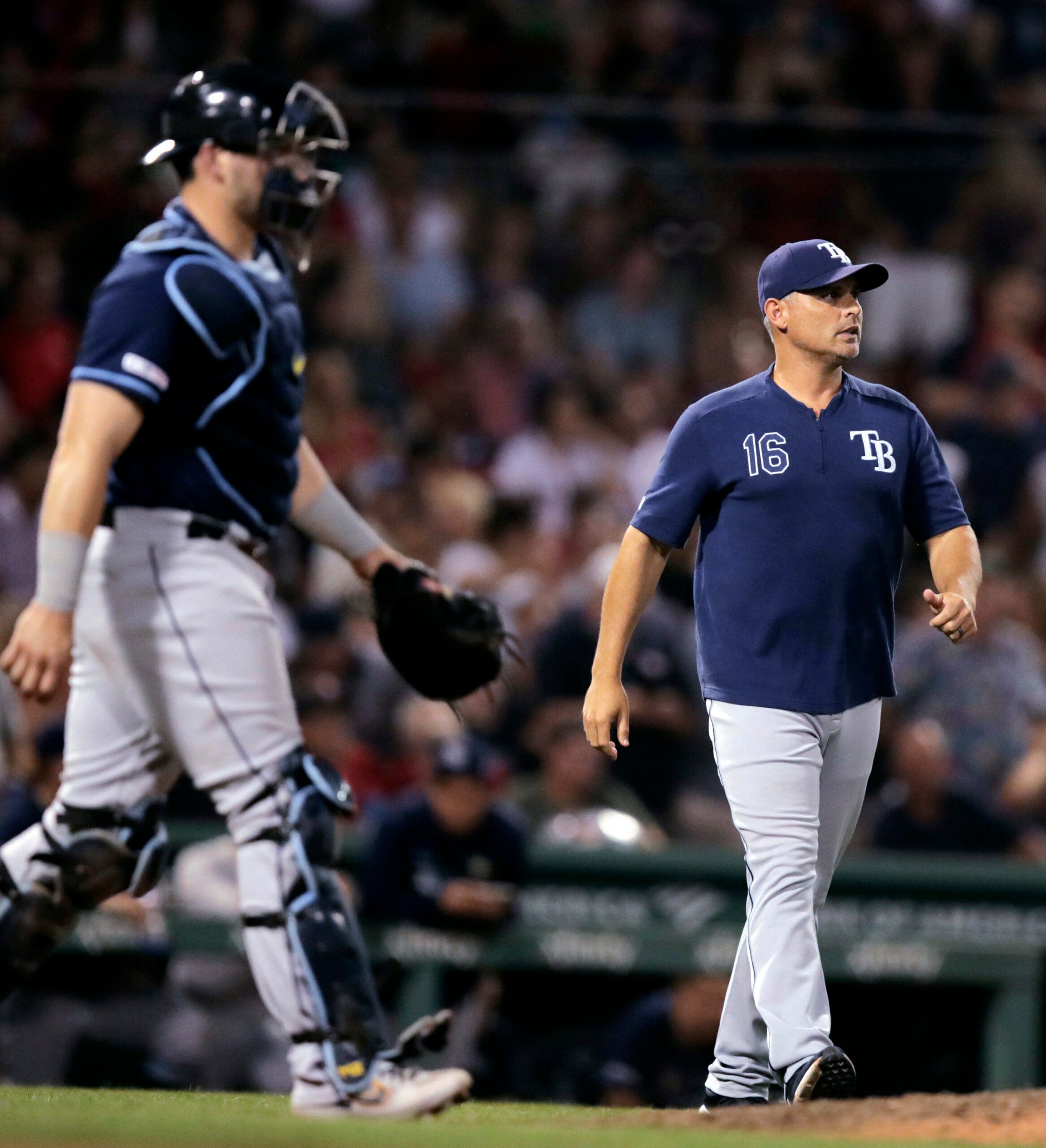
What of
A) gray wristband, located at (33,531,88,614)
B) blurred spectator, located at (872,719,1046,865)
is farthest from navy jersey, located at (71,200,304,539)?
blurred spectator, located at (872,719,1046,865)

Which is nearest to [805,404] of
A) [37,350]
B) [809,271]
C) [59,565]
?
[809,271]

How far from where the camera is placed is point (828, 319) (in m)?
4.17

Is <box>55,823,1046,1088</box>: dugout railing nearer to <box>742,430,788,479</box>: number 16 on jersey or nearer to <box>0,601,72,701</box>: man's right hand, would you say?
<box>742,430,788,479</box>: number 16 on jersey

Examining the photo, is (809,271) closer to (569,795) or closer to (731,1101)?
(731,1101)

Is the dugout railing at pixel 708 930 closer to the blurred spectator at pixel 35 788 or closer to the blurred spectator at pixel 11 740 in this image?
the blurred spectator at pixel 35 788

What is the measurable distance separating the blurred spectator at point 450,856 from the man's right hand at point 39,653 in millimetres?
3410

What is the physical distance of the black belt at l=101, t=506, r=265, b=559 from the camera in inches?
142

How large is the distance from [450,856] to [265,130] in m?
3.53

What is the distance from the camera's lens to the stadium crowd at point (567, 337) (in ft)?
25.4

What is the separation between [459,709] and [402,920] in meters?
2.59

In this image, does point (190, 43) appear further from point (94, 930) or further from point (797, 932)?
point (797, 932)

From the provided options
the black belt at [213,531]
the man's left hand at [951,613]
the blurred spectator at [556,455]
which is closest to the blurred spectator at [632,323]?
the blurred spectator at [556,455]

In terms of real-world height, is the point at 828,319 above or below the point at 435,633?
above

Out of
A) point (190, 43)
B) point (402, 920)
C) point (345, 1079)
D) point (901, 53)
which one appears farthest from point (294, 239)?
point (901, 53)
